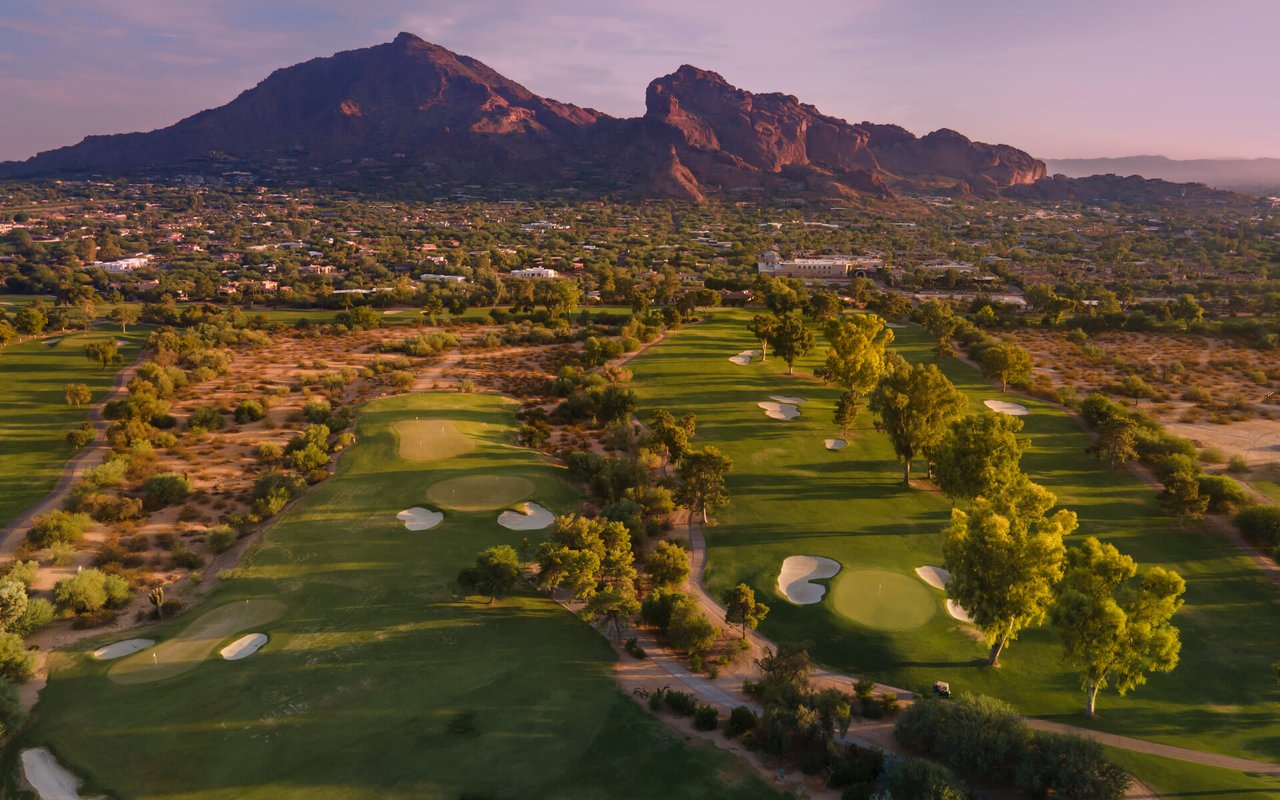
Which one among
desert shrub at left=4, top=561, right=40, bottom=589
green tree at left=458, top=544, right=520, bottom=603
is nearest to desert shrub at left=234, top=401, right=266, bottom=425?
desert shrub at left=4, top=561, right=40, bottom=589

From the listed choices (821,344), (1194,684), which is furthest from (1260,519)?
(821,344)

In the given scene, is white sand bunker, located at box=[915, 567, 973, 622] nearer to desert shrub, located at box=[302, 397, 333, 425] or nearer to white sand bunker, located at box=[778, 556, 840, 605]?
white sand bunker, located at box=[778, 556, 840, 605]

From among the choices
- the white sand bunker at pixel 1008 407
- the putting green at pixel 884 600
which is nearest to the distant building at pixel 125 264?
the putting green at pixel 884 600

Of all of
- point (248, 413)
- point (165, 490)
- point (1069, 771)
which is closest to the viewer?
point (1069, 771)

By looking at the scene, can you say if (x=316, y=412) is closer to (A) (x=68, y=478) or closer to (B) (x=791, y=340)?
(A) (x=68, y=478)

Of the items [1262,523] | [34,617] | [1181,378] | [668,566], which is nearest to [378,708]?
[668,566]

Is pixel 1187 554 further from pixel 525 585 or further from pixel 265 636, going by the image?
pixel 265 636
